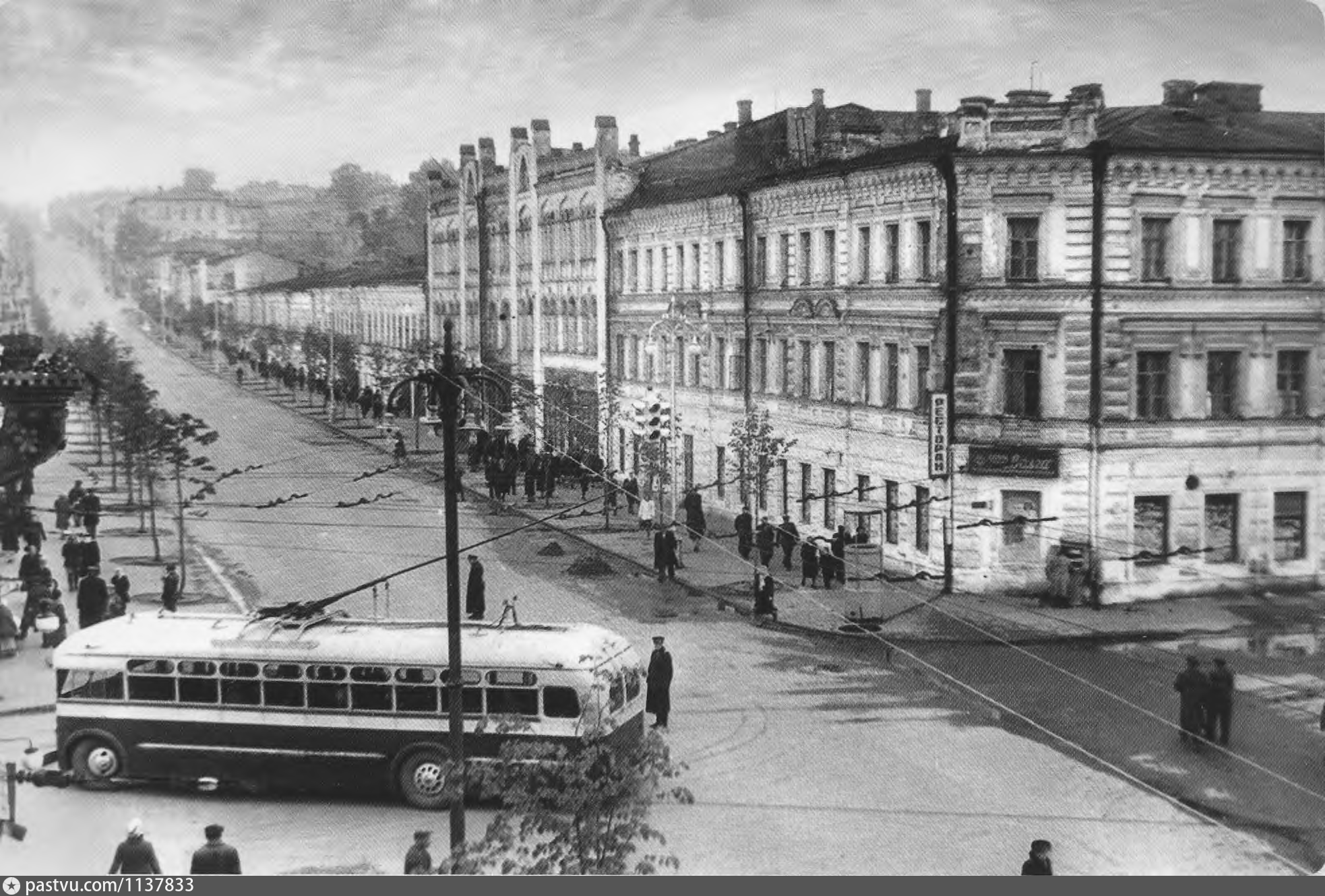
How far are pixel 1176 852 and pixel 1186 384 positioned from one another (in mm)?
3548

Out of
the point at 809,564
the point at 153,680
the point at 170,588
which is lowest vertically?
the point at 153,680

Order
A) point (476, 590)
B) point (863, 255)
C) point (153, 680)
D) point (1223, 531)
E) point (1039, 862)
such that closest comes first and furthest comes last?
1. point (1039, 862)
2. point (153, 680)
3. point (476, 590)
4. point (1223, 531)
5. point (863, 255)

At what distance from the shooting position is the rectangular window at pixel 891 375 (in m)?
11.0

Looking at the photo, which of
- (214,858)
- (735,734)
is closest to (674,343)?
(735,734)

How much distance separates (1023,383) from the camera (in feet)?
36.3

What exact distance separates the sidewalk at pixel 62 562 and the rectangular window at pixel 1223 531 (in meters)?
6.28

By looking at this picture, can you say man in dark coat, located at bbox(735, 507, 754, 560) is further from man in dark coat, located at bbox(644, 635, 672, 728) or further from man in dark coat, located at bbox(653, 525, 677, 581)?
man in dark coat, located at bbox(644, 635, 672, 728)

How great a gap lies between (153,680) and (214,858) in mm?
1419

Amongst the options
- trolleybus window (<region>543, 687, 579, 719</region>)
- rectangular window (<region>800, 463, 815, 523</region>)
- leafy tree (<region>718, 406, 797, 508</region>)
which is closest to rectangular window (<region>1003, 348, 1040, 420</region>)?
rectangular window (<region>800, 463, 815, 523</region>)

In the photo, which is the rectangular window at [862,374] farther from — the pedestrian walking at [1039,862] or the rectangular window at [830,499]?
the pedestrian walking at [1039,862]

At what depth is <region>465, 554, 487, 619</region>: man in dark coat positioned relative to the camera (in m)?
9.31

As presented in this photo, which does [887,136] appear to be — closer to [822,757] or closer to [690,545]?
[690,545]

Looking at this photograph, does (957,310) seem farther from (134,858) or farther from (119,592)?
(134,858)

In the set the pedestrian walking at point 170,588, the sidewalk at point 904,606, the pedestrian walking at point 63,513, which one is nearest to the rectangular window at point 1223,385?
the sidewalk at point 904,606
